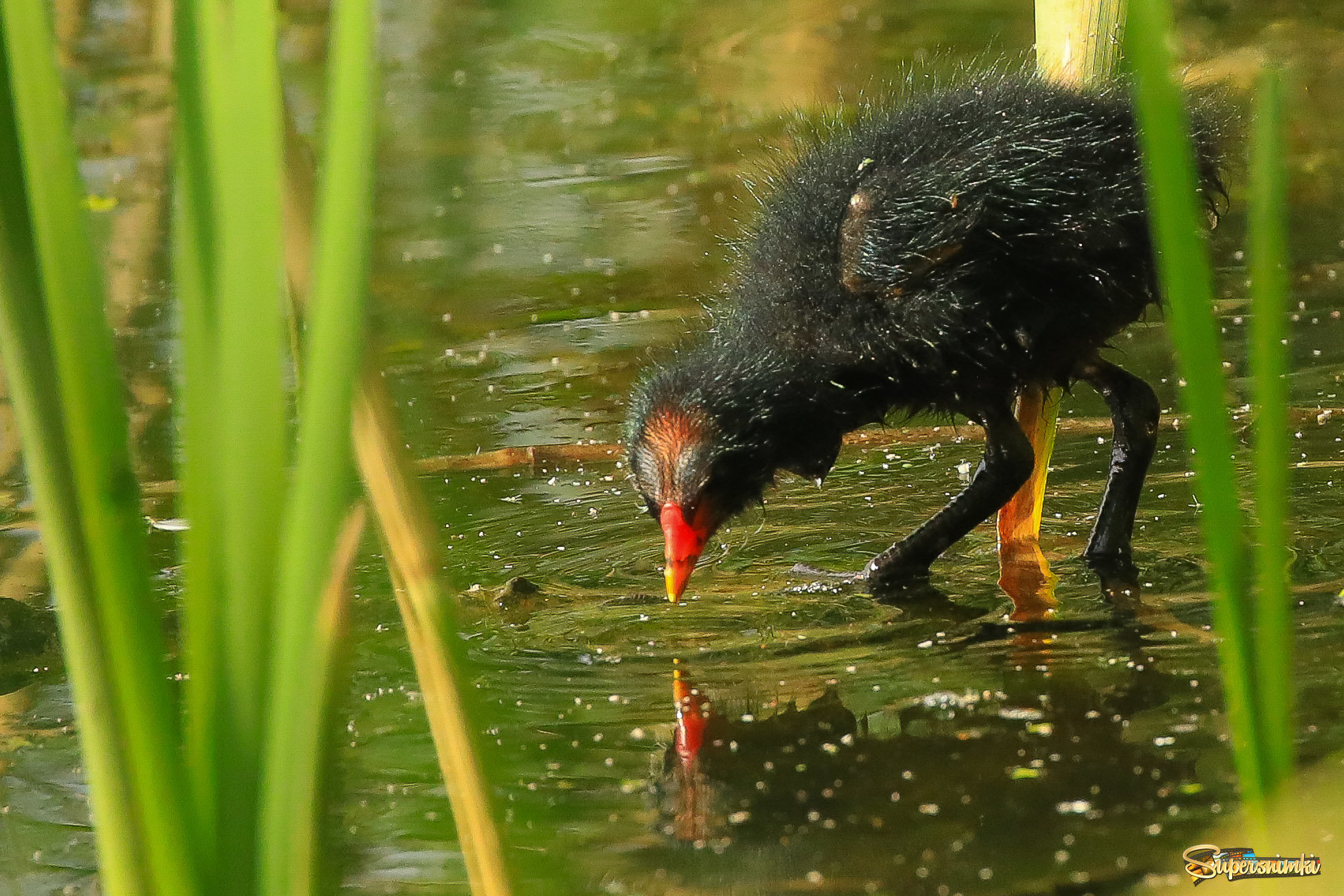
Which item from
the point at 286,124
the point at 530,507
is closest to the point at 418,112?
the point at 530,507

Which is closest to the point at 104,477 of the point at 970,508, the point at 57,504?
the point at 57,504

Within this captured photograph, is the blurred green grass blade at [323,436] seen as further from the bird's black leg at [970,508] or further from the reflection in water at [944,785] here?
the bird's black leg at [970,508]

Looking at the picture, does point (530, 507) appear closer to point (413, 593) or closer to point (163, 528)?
point (163, 528)

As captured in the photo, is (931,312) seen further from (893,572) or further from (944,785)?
(944,785)

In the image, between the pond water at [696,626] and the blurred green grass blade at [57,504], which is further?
the pond water at [696,626]

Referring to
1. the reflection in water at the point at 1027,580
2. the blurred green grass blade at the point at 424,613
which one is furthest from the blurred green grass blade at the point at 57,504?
the reflection in water at the point at 1027,580

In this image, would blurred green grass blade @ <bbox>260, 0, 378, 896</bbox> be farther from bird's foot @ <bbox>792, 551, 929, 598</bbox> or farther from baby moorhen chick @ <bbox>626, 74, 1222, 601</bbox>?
bird's foot @ <bbox>792, 551, 929, 598</bbox>

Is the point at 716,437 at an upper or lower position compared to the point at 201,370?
upper
